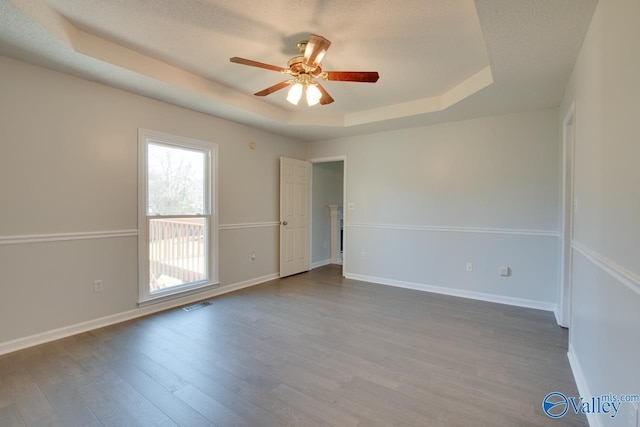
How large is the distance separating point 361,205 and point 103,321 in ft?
12.4

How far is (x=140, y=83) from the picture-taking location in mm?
2963

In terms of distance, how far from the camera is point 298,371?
223cm

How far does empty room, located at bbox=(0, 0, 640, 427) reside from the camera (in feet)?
5.79

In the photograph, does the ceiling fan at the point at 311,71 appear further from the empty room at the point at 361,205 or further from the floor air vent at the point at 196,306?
the floor air vent at the point at 196,306

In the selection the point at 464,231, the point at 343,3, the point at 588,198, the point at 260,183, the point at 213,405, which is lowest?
the point at 213,405

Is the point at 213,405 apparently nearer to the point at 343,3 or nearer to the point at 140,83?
the point at 343,3

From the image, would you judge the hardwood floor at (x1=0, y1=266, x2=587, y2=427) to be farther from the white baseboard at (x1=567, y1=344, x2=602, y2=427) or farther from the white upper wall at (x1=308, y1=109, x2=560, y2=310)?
the white upper wall at (x1=308, y1=109, x2=560, y2=310)

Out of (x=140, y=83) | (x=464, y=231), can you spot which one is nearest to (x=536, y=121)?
(x=464, y=231)

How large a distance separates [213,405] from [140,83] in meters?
2.98

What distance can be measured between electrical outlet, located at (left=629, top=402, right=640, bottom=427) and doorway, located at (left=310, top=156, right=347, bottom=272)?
4.89 m
